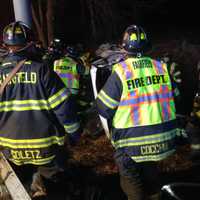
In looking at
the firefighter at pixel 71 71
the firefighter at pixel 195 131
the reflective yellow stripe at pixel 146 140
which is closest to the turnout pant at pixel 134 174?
the reflective yellow stripe at pixel 146 140

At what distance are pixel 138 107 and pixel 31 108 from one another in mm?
1034

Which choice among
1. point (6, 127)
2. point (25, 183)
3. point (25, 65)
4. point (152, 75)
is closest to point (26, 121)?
point (6, 127)

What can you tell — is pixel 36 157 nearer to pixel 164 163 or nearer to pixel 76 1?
pixel 164 163

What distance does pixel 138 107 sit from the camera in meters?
3.62

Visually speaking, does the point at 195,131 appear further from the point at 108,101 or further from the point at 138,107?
the point at 108,101

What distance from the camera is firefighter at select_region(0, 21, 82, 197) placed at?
3633 mm

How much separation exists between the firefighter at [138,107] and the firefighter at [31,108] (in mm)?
415

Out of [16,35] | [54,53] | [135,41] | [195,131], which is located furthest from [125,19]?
[16,35]

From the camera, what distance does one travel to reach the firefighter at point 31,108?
3633mm

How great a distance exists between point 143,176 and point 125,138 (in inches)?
23.7

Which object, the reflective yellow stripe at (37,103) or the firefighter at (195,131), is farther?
the firefighter at (195,131)

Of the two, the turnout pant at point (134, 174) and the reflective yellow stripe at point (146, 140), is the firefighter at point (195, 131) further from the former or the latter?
the reflective yellow stripe at point (146, 140)

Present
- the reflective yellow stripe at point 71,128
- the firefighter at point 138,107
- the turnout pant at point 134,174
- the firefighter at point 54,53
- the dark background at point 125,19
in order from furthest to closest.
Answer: the dark background at point 125,19 < the firefighter at point 54,53 < the turnout pant at point 134,174 < the reflective yellow stripe at point 71,128 < the firefighter at point 138,107

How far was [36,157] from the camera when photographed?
153 inches
